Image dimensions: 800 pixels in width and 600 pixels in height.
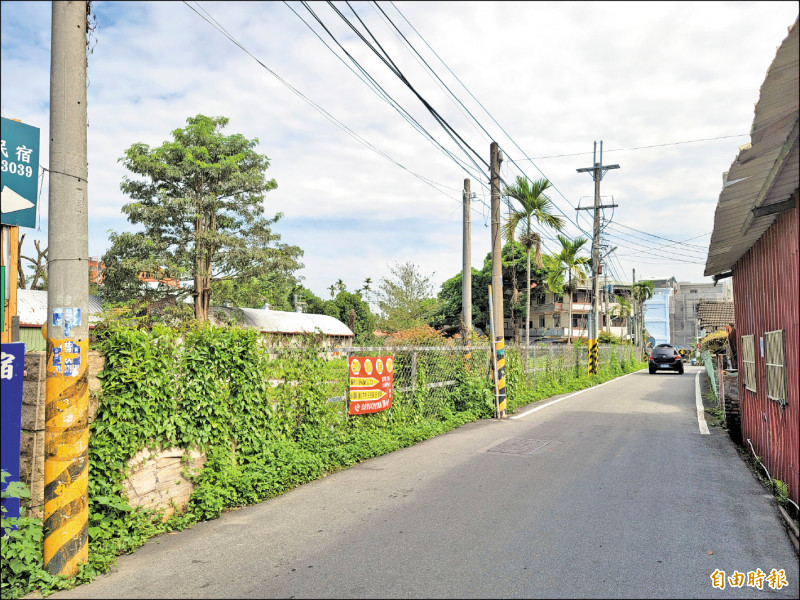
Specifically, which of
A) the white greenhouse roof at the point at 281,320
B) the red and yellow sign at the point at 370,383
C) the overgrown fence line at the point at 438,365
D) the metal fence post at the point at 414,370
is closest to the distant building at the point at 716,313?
the overgrown fence line at the point at 438,365

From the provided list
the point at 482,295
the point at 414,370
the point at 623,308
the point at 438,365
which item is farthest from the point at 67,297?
the point at 623,308

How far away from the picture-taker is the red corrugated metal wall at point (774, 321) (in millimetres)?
5741

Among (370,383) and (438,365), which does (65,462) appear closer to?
(370,383)

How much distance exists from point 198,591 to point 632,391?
1853cm

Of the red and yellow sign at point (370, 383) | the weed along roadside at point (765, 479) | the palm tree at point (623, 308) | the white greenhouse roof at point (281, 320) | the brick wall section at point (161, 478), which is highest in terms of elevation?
the palm tree at point (623, 308)

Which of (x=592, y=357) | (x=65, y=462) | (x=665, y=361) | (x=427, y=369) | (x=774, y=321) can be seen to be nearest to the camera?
(x=65, y=462)

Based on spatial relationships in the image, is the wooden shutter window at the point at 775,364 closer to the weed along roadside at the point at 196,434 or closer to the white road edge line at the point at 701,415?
the white road edge line at the point at 701,415

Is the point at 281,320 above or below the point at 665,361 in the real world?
above

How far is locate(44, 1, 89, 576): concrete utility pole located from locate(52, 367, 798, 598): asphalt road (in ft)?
2.04

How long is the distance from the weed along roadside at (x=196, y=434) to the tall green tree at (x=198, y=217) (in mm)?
19594

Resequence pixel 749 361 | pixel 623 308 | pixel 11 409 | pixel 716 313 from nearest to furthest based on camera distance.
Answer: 1. pixel 11 409
2. pixel 749 361
3. pixel 716 313
4. pixel 623 308

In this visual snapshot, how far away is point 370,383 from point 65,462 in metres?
5.36

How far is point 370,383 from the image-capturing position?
9.20m

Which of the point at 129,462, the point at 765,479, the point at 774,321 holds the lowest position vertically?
the point at 765,479
